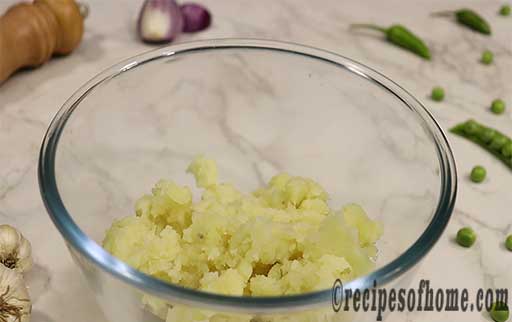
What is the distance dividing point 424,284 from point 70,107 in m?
0.69

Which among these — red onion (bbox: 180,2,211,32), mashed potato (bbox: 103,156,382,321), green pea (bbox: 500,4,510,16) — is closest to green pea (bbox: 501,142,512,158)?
mashed potato (bbox: 103,156,382,321)

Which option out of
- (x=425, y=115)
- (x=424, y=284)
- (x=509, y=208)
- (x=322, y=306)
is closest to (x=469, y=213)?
(x=509, y=208)

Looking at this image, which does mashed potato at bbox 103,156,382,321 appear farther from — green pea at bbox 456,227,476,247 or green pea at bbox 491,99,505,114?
green pea at bbox 491,99,505,114

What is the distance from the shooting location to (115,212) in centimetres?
116

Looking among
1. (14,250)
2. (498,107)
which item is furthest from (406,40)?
(14,250)

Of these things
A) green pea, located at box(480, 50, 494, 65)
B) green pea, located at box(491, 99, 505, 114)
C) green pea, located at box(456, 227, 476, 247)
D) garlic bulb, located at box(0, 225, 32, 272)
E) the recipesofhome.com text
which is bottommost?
garlic bulb, located at box(0, 225, 32, 272)

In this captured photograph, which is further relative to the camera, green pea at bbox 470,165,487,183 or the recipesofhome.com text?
green pea at bbox 470,165,487,183

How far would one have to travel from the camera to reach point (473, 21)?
190 centimetres

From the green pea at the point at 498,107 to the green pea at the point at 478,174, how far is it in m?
0.24

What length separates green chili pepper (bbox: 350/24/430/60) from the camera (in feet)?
5.85

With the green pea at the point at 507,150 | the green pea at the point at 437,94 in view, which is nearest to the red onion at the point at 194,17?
the green pea at the point at 437,94

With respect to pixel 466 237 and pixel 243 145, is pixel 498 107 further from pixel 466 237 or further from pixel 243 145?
pixel 243 145

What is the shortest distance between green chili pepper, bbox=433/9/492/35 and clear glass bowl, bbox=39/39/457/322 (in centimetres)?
76

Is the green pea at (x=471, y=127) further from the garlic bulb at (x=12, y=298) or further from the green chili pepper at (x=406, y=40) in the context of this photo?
the garlic bulb at (x=12, y=298)
